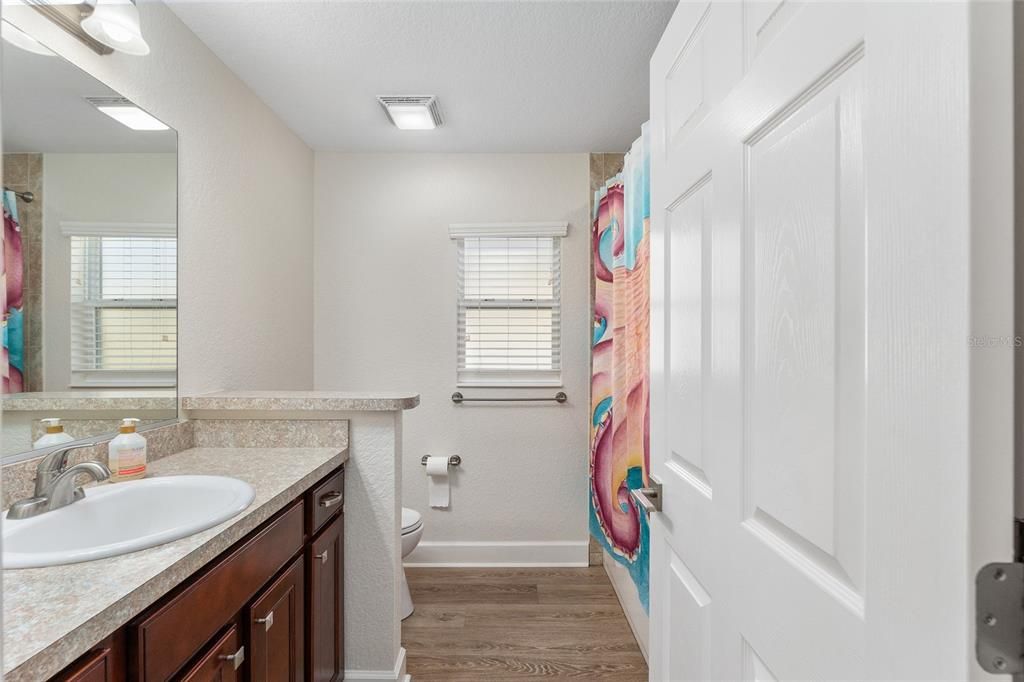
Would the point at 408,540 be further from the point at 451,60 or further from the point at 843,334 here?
the point at 843,334

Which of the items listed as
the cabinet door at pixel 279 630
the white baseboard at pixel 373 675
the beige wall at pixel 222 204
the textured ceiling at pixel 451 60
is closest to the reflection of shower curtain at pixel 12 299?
the beige wall at pixel 222 204

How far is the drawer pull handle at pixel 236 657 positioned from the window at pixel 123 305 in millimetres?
837

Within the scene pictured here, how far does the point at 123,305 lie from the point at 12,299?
1.05 feet

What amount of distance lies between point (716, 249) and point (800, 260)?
0.22 metres

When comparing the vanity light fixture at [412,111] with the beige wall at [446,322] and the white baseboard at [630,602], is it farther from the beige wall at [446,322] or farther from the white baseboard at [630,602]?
the white baseboard at [630,602]

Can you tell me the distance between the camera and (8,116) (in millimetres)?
1296

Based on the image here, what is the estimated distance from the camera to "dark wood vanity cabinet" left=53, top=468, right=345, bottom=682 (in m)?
0.90

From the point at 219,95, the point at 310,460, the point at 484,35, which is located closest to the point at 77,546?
the point at 310,460

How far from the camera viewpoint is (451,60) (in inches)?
80.8

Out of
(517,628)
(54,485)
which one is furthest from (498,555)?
(54,485)

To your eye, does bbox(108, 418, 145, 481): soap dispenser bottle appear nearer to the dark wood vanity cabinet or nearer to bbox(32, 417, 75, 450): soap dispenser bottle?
bbox(32, 417, 75, 450): soap dispenser bottle

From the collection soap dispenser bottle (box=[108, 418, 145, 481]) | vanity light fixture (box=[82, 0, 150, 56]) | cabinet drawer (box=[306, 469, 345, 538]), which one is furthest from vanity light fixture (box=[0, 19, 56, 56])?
cabinet drawer (box=[306, 469, 345, 538])

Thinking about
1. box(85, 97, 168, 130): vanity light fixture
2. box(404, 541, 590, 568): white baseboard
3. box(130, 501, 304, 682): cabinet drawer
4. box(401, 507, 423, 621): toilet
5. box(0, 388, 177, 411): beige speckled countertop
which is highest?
box(85, 97, 168, 130): vanity light fixture

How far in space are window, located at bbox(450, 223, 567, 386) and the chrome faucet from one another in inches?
75.4
